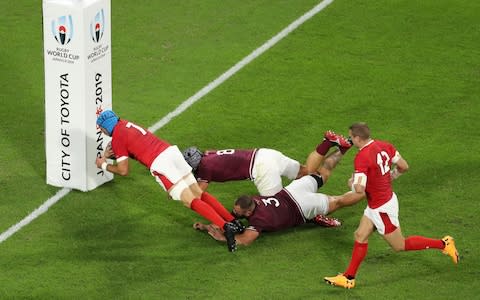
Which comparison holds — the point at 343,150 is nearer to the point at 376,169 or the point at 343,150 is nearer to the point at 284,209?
the point at 284,209

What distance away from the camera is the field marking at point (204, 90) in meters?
15.0

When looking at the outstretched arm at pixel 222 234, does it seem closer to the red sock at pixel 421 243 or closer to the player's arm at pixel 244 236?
Answer: the player's arm at pixel 244 236

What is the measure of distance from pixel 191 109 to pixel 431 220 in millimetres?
4365

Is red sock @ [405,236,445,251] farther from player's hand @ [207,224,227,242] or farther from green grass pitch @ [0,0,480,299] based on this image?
player's hand @ [207,224,227,242]

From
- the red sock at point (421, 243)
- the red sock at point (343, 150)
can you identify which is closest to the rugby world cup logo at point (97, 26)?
the red sock at point (343, 150)

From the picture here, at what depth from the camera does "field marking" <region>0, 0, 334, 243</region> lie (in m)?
15.0

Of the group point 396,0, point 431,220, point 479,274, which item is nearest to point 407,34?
point 396,0

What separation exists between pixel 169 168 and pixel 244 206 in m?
0.93

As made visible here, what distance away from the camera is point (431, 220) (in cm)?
1498

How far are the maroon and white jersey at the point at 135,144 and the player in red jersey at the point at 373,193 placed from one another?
7.79ft

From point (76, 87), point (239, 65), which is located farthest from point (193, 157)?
point (239, 65)

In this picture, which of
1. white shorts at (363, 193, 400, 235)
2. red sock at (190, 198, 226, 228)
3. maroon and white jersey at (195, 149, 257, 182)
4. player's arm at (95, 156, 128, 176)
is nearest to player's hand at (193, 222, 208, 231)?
red sock at (190, 198, 226, 228)

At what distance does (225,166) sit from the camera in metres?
15.1

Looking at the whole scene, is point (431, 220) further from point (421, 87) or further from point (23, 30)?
point (23, 30)
